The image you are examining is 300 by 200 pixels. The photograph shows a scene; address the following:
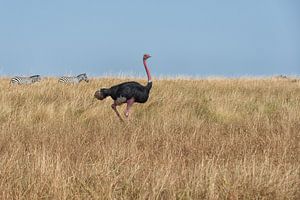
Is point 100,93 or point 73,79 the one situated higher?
point 73,79

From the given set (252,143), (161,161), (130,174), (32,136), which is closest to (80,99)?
(32,136)

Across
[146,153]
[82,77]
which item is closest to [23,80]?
[82,77]

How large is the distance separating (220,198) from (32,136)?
11.1 feet

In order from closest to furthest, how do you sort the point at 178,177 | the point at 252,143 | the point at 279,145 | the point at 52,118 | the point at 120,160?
the point at 178,177
the point at 120,160
the point at 279,145
the point at 252,143
the point at 52,118

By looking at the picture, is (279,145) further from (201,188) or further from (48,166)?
(48,166)

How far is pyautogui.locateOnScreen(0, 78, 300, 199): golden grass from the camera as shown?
3.68 meters

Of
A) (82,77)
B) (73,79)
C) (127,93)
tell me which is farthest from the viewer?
(82,77)

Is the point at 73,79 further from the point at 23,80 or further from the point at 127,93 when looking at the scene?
the point at 127,93

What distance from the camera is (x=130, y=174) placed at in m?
3.97

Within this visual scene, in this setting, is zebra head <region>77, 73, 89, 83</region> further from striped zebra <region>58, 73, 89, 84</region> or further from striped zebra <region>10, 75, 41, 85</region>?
striped zebra <region>10, 75, 41, 85</region>

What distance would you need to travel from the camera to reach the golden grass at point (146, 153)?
368 cm

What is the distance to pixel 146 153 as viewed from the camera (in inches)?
202

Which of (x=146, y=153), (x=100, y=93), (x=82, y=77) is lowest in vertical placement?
(x=146, y=153)

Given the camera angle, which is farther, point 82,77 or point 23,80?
point 82,77
